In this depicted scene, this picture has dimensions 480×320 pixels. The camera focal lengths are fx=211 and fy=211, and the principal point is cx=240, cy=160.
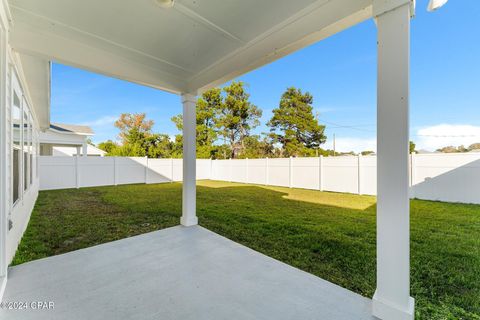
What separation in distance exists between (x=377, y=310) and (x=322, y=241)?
5.70ft

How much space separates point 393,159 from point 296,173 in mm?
8931

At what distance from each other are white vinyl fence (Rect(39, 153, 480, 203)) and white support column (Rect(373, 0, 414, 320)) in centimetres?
696

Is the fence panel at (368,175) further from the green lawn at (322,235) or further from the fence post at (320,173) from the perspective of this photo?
the green lawn at (322,235)

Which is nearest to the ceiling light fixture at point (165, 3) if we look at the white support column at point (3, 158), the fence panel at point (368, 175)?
the white support column at point (3, 158)

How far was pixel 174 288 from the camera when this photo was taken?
1.97 meters

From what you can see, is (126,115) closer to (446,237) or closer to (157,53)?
(157,53)

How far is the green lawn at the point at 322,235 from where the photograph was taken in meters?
2.10

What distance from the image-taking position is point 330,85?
46.7 ft

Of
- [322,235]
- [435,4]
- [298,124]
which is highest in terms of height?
[298,124]

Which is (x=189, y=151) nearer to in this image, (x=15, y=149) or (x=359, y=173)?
(x=15, y=149)

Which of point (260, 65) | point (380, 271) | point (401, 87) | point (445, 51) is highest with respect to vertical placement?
point (445, 51)

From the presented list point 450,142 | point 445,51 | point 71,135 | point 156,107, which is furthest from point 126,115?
point 450,142

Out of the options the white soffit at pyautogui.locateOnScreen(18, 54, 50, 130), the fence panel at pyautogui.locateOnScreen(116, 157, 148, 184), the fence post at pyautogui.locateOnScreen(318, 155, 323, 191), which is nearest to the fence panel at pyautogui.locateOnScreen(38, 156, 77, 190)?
the fence panel at pyautogui.locateOnScreen(116, 157, 148, 184)

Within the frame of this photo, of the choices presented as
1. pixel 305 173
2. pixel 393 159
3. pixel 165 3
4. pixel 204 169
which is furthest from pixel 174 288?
pixel 204 169
